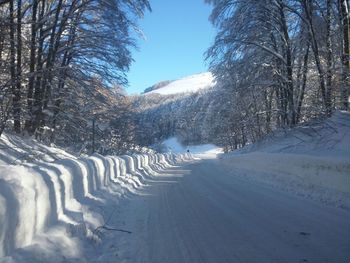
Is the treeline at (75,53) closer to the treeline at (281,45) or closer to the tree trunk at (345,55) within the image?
the treeline at (281,45)

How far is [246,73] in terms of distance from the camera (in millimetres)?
21562

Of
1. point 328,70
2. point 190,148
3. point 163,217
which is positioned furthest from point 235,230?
point 190,148

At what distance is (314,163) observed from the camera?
10.7 metres

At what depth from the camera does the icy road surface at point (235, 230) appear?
16.8 ft

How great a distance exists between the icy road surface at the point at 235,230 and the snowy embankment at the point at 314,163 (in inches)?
31.0

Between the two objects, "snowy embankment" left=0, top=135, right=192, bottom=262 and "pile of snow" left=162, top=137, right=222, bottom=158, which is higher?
"pile of snow" left=162, top=137, right=222, bottom=158

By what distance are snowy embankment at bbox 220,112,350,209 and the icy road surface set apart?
0.79m

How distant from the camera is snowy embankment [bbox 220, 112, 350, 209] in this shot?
9.17m

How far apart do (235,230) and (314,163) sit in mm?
5052

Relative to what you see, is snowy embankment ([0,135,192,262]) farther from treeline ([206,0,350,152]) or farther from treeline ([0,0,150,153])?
treeline ([206,0,350,152])

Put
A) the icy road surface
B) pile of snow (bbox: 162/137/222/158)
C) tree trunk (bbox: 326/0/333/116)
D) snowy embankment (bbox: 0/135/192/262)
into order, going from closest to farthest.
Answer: snowy embankment (bbox: 0/135/192/262) → the icy road surface → tree trunk (bbox: 326/0/333/116) → pile of snow (bbox: 162/137/222/158)

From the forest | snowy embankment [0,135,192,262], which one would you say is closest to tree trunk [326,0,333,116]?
the forest

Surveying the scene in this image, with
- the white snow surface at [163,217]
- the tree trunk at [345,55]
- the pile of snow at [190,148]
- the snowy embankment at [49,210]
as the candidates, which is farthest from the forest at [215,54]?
the pile of snow at [190,148]

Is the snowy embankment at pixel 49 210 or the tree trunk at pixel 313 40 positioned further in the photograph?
the tree trunk at pixel 313 40
